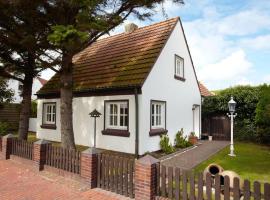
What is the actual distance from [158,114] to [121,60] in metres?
3.82

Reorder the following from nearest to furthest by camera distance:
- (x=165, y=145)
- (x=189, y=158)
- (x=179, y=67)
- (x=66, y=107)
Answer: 1. (x=66, y=107)
2. (x=189, y=158)
3. (x=165, y=145)
4. (x=179, y=67)

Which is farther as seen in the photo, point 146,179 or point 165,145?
point 165,145

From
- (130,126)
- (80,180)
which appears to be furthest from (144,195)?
(130,126)

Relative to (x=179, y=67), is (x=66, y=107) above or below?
below

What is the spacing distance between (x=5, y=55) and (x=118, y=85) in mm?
6168

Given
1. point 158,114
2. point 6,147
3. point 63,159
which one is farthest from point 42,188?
point 158,114

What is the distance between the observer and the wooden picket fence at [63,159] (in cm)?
843

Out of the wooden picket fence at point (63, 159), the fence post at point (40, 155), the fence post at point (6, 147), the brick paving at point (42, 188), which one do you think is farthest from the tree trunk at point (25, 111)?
the wooden picket fence at point (63, 159)

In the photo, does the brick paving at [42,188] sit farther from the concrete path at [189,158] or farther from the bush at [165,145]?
the bush at [165,145]

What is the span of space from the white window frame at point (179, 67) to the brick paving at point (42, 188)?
994 centimetres

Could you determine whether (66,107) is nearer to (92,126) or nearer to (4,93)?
(92,126)

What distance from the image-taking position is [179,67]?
16406 mm

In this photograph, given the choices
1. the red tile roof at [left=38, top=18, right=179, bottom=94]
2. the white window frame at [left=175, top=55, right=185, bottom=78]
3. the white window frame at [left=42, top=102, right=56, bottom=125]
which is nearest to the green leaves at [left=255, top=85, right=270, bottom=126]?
the white window frame at [left=175, top=55, right=185, bottom=78]

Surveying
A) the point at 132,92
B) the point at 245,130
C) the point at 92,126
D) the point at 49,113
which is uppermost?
the point at 132,92
